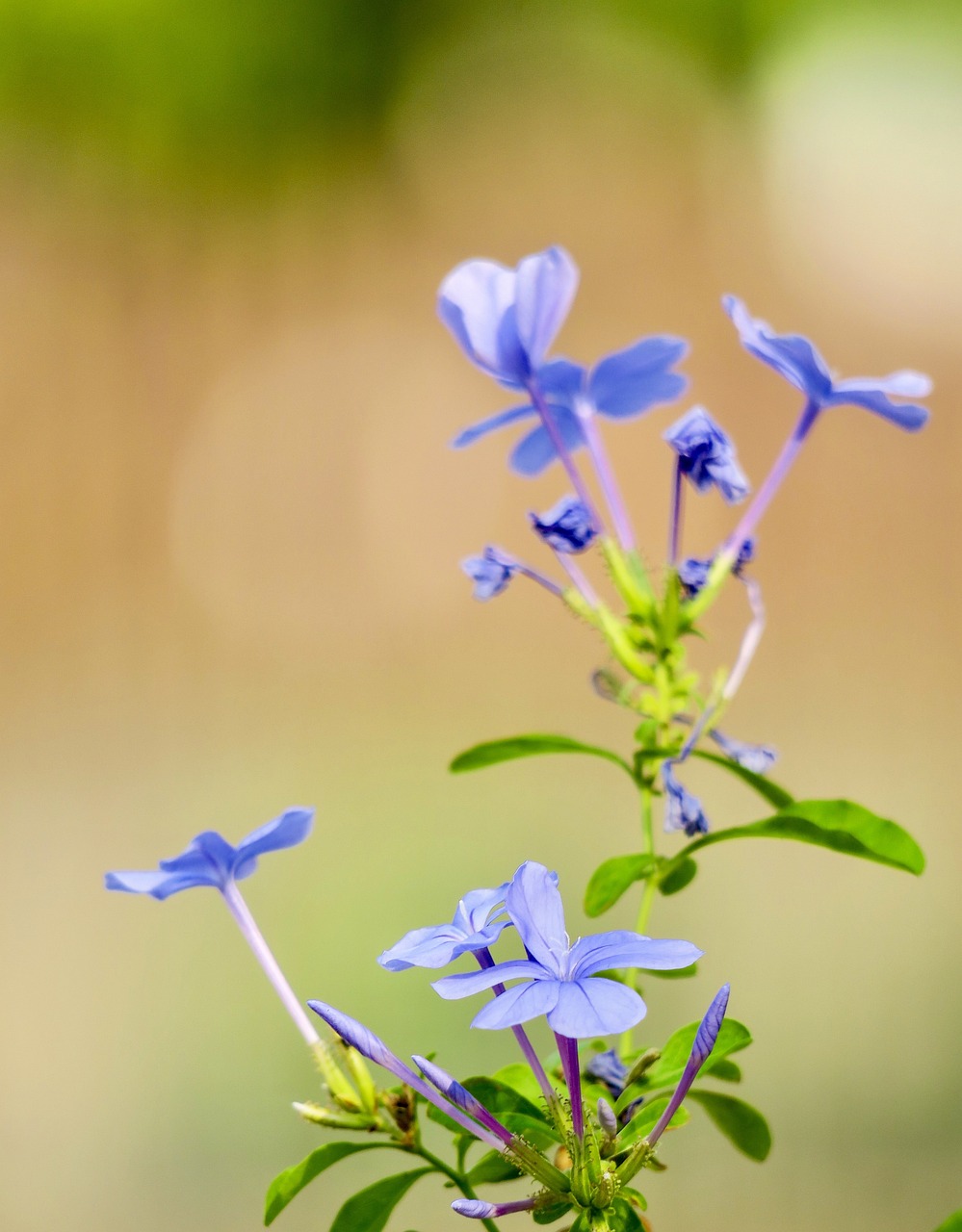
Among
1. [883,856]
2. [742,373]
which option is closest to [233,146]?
[742,373]

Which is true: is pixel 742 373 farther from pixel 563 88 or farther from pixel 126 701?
pixel 126 701

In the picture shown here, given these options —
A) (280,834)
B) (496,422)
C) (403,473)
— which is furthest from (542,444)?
(403,473)

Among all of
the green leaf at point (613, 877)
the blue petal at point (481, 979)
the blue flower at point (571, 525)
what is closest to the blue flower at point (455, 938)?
the blue petal at point (481, 979)

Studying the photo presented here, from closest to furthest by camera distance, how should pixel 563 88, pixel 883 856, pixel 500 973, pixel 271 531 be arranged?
pixel 500 973
pixel 883 856
pixel 271 531
pixel 563 88

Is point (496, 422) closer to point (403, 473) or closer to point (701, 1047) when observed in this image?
point (701, 1047)

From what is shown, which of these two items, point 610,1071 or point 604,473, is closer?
point 610,1071

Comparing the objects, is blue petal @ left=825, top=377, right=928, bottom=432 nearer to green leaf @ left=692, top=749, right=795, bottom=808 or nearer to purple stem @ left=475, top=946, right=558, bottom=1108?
green leaf @ left=692, top=749, right=795, bottom=808
